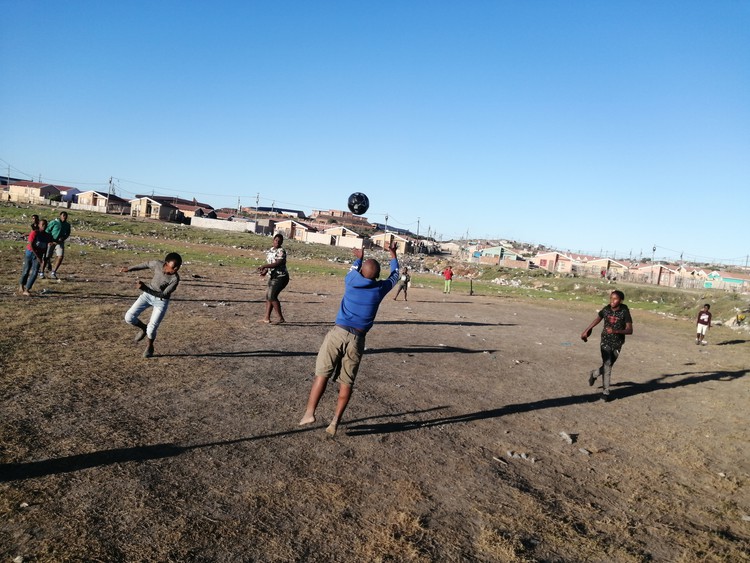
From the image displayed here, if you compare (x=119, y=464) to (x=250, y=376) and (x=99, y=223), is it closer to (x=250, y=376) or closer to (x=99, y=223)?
(x=250, y=376)

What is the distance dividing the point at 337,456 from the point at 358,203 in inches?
232

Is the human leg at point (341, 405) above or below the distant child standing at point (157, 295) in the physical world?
below

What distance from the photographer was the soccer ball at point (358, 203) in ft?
33.9

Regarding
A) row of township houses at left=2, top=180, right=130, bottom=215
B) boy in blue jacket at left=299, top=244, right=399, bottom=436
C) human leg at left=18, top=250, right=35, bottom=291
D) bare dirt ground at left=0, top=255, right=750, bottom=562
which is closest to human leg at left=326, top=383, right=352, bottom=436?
boy in blue jacket at left=299, top=244, right=399, bottom=436

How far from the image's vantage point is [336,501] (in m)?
4.52

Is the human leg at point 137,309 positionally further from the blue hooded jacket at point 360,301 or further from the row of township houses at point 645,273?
the row of township houses at point 645,273

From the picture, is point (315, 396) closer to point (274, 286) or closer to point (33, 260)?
point (274, 286)

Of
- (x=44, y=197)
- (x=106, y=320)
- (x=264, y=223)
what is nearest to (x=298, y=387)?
(x=106, y=320)

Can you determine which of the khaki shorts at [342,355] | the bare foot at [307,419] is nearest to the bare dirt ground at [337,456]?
the bare foot at [307,419]

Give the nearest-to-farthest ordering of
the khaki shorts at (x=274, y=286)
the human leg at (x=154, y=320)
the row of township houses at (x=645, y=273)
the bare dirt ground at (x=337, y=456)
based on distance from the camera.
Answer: the bare dirt ground at (x=337, y=456) → the human leg at (x=154, y=320) → the khaki shorts at (x=274, y=286) → the row of township houses at (x=645, y=273)

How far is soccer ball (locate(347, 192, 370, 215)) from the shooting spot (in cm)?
1033

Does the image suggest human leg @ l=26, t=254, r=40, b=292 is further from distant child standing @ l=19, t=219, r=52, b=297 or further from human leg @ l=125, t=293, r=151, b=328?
human leg @ l=125, t=293, r=151, b=328

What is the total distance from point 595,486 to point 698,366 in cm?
1050

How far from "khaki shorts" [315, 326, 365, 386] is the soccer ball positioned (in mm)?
4590
